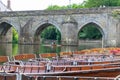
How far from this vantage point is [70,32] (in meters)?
51.9

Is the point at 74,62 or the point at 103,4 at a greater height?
the point at 103,4

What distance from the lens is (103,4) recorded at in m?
78.4

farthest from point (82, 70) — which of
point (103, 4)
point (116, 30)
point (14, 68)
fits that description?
point (103, 4)

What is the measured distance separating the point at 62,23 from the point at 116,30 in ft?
29.5

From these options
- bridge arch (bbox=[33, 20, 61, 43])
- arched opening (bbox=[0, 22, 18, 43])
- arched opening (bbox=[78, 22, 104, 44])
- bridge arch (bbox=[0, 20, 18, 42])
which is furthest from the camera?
arched opening (bbox=[78, 22, 104, 44])

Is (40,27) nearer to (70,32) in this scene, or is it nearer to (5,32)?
(70,32)

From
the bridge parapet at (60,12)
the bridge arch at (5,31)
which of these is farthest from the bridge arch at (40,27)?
the bridge arch at (5,31)

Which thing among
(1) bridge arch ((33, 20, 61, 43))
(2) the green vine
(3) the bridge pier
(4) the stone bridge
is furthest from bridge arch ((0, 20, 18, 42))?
(2) the green vine

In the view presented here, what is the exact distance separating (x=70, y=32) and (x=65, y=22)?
5.75ft

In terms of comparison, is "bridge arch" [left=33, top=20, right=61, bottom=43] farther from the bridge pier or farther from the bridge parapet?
the bridge pier

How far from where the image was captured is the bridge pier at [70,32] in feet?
169

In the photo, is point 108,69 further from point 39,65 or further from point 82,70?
point 39,65

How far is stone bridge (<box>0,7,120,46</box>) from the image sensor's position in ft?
161

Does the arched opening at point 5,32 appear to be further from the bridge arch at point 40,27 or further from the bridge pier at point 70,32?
the bridge pier at point 70,32
